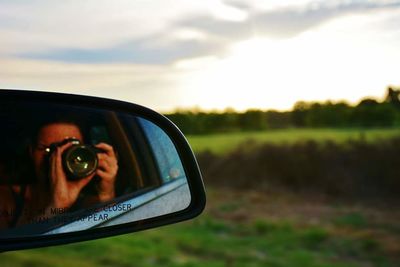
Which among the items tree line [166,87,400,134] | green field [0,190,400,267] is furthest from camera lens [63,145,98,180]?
tree line [166,87,400,134]

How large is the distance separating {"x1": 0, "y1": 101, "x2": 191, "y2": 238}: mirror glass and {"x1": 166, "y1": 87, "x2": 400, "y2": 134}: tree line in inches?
470

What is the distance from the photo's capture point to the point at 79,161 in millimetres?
1853

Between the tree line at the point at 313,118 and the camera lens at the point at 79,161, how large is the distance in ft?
40.0

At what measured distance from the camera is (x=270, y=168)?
17141mm

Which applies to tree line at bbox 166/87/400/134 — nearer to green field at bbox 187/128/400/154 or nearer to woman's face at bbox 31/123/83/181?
green field at bbox 187/128/400/154

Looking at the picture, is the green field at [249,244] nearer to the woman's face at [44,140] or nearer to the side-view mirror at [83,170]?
the side-view mirror at [83,170]

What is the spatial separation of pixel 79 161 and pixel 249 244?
6.91 m

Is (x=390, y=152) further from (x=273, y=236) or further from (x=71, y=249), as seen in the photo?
(x=71, y=249)

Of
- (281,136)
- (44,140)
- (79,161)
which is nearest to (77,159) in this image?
(79,161)

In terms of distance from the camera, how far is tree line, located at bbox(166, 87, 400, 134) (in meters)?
15.4

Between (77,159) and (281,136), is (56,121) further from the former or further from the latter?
(281,136)

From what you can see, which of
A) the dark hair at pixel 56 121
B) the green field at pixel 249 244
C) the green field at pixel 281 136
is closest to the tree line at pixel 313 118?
the green field at pixel 281 136

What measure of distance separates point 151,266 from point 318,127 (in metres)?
13.7

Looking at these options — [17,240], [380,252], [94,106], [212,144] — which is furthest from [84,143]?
[212,144]
